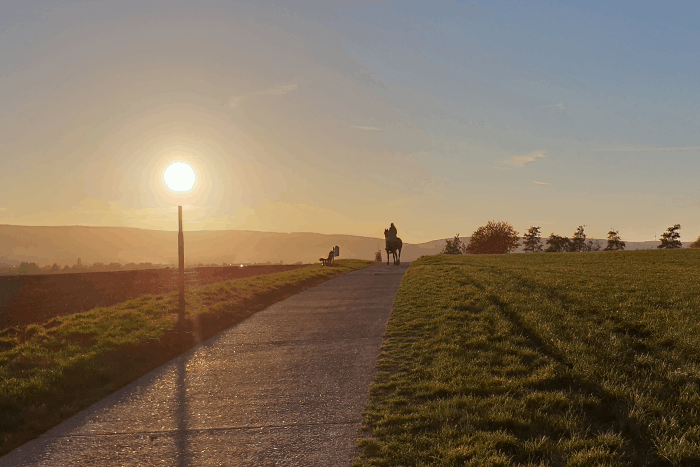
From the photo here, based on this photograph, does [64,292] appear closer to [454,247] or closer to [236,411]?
[236,411]

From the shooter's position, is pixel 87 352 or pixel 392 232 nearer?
pixel 87 352

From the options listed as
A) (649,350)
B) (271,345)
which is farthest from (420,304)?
(649,350)

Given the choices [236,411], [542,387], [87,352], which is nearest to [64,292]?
[87,352]

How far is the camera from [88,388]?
7.73 metres

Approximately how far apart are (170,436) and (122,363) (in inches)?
174

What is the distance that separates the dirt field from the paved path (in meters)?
8.24

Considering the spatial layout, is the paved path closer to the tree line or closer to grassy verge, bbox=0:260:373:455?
grassy verge, bbox=0:260:373:455

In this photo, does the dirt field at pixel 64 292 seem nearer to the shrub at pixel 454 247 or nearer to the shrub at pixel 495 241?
the shrub at pixel 454 247

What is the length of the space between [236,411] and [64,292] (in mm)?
17872

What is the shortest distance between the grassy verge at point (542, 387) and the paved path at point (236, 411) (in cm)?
55

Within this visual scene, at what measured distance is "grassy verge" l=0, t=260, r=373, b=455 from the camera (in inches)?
260

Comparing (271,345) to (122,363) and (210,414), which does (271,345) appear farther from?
(210,414)

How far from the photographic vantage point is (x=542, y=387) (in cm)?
641

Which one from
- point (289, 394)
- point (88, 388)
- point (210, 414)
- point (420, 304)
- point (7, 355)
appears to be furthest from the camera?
point (420, 304)
